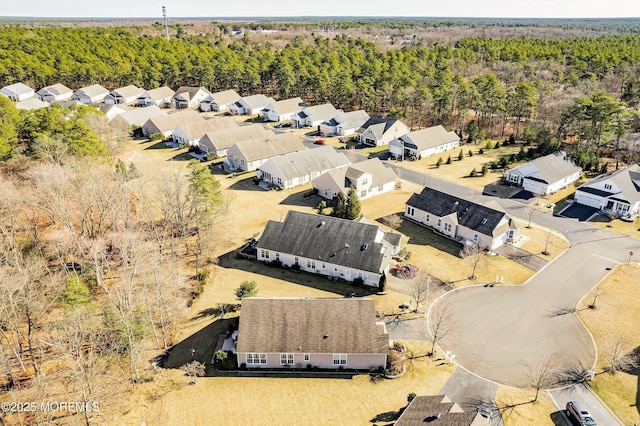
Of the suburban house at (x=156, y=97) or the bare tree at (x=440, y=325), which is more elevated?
the suburban house at (x=156, y=97)

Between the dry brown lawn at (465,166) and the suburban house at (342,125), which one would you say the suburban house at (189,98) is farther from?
the dry brown lawn at (465,166)

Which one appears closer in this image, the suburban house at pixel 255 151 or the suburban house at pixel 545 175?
the suburban house at pixel 545 175

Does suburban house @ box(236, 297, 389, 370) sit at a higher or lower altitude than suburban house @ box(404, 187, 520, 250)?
lower

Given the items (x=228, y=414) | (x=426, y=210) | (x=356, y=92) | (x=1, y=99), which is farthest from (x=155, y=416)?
(x=356, y=92)

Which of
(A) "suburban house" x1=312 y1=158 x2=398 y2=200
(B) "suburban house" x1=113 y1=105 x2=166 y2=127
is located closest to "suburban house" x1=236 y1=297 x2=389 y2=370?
(A) "suburban house" x1=312 y1=158 x2=398 y2=200

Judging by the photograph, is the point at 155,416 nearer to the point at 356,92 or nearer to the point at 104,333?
the point at 104,333

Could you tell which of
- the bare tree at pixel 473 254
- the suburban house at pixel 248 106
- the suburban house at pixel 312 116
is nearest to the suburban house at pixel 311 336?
the bare tree at pixel 473 254

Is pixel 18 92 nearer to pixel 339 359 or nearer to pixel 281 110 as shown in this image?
pixel 281 110

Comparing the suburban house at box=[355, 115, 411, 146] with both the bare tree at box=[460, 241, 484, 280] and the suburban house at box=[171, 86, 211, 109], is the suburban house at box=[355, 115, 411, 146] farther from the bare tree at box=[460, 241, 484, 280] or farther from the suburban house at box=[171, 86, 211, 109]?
the suburban house at box=[171, 86, 211, 109]
